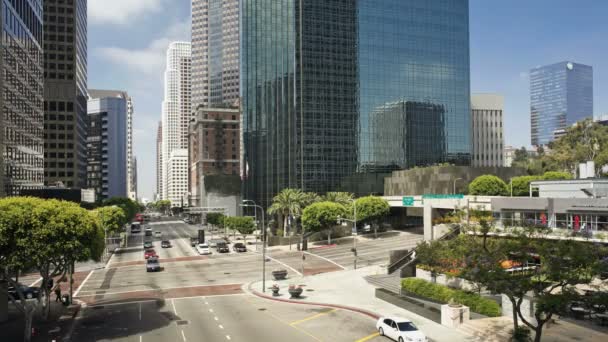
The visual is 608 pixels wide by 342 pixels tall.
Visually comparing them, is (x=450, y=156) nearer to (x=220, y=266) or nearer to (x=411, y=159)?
(x=411, y=159)

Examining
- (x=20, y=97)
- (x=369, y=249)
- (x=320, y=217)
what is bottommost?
(x=369, y=249)

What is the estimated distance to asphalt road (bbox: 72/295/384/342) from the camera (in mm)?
33000

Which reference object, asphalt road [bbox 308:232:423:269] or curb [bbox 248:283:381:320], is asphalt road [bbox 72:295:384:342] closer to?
curb [bbox 248:283:381:320]

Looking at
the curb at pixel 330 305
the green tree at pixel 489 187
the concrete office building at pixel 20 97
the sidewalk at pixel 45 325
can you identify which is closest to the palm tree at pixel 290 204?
the green tree at pixel 489 187

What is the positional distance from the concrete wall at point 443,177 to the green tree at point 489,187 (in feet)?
36.8

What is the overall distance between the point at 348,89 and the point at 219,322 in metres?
102

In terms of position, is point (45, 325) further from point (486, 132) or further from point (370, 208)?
point (486, 132)

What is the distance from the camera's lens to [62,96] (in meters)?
150

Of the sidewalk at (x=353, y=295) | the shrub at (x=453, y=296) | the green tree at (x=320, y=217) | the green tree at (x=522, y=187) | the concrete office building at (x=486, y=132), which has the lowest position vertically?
the sidewalk at (x=353, y=295)

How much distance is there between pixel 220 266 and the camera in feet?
227

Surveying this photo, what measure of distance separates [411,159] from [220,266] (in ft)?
266

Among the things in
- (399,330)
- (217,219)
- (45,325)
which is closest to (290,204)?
(217,219)

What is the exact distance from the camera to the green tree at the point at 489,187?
85.4 meters

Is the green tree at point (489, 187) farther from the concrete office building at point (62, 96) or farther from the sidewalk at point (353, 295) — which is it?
the concrete office building at point (62, 96)
